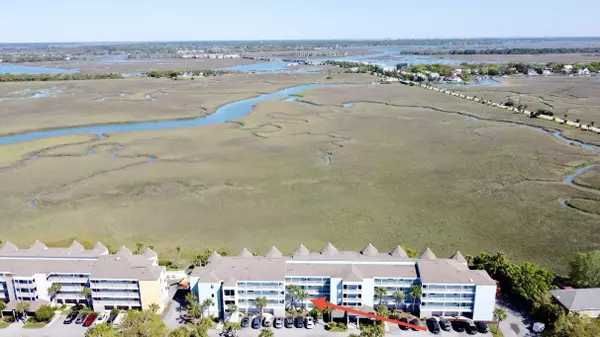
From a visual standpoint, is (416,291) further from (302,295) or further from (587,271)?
(587,271)

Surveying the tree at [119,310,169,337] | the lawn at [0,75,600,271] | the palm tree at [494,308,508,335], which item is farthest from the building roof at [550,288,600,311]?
the tree at [119,310,169,337]

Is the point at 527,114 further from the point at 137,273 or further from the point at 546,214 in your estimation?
the point at 137,273

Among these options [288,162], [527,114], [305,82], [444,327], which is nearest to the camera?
[444,327]

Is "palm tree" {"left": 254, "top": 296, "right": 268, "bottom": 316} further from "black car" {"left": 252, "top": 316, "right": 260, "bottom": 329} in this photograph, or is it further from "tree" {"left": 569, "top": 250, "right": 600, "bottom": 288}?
"tree" {"left": 569, "top": 250, "right": 600, "bottom": 288}

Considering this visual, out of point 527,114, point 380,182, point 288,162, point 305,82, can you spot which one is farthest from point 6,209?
point 305,82

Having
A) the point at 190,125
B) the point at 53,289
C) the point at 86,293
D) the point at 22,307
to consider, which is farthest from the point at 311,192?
the point at 190,125

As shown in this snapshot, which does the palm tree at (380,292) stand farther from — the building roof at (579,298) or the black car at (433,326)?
the building roof at (579,298)
